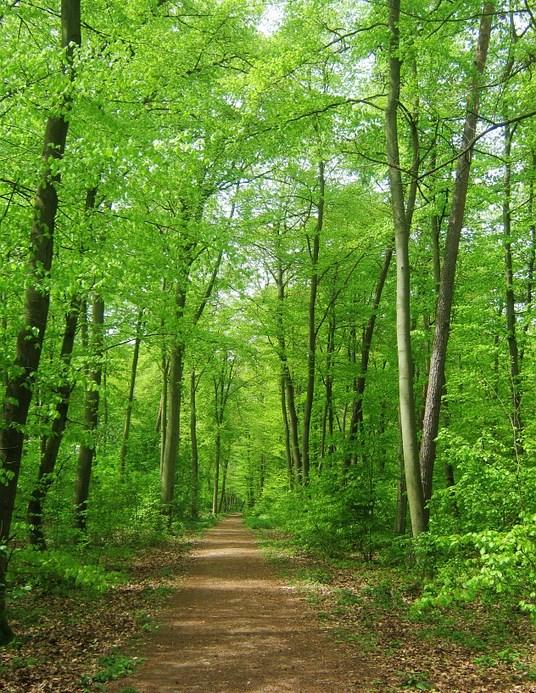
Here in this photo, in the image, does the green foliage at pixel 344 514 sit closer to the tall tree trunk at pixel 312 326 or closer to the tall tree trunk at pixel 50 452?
the tall tree trunk at pixel 312 326

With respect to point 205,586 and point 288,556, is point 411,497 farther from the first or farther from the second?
point 288,556

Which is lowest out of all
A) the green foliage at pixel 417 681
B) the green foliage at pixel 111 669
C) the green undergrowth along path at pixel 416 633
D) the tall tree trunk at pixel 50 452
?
the green undergrowth along path at pixel 416 633

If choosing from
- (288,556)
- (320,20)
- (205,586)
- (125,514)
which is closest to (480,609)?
(205,586)

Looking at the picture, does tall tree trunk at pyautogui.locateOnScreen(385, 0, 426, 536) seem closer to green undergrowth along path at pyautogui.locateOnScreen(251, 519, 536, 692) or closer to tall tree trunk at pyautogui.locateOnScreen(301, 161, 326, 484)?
green undergrowth along path at pyautogui.locateOnScreen(251, 519, 536, 692)

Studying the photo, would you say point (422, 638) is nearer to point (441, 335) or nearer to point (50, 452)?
point (441, 335)

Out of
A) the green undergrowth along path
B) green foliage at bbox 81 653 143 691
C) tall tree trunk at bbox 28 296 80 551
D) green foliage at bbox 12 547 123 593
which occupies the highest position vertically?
tall tree trunk at bbox 28 296 80 551

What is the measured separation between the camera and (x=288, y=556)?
15.0m

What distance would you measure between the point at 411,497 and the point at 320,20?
9.79 metres

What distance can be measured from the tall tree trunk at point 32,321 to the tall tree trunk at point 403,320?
17.8ft

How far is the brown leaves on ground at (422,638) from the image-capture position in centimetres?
569

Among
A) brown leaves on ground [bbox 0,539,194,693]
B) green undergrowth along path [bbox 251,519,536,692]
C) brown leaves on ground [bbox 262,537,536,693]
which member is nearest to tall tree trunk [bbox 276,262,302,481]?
green undergrowth along path [bbox 251,519,536,692]

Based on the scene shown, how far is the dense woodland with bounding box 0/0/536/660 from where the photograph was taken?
6.67 meters

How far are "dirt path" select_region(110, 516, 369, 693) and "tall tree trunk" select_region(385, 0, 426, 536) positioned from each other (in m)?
2.74

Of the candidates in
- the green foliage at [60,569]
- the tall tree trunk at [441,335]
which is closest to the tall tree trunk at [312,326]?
the tall tree trunk at [441,335]
